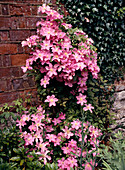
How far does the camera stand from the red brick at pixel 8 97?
2016mm

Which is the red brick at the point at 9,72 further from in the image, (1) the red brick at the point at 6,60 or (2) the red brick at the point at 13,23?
(2) the red brick at the point at 13,23

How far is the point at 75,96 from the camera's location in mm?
2256

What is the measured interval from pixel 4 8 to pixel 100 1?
1.19 m

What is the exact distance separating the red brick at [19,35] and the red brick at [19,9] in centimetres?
19

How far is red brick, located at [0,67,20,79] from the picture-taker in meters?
2.00

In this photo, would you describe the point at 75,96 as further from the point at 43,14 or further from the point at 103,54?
the point at 43,14

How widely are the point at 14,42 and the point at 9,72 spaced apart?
333 mm

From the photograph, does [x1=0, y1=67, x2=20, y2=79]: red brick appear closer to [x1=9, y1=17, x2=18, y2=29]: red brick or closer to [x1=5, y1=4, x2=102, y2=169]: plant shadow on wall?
[x1=5, y1=4, x2=102, y2=169]: plant shadow on wall

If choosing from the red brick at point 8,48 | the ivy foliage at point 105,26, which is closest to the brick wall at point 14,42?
the red brick at point 8,48

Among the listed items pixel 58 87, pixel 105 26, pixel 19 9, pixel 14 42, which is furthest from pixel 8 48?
pixel 105 26

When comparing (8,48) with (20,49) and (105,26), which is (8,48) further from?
(105,26)

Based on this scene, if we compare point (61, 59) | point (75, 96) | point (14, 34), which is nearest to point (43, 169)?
point (75, 96)

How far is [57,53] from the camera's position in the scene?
1.95m

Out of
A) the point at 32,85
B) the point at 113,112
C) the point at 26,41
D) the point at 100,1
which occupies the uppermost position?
the point at 100,1
